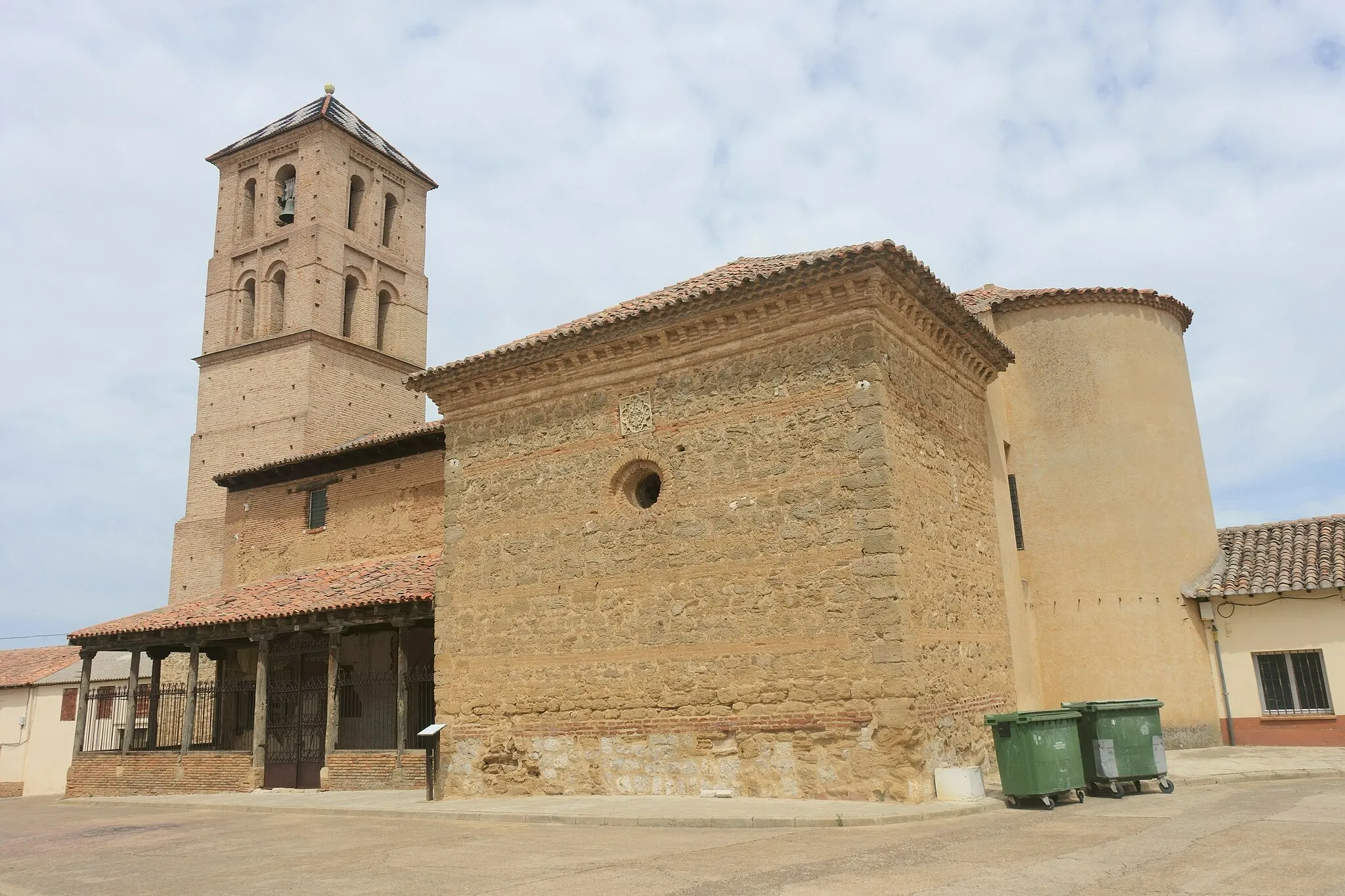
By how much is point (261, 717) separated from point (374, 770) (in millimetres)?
2655

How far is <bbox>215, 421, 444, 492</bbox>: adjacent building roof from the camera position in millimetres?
17344

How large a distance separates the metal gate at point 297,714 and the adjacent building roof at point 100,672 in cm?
742

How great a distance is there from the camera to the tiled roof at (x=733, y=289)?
977 centimetres

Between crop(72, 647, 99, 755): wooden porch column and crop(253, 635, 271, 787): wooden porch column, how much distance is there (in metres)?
4.33

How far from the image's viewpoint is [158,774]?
16312 mm

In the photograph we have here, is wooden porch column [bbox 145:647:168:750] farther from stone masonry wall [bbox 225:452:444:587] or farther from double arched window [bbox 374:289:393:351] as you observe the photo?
double arched window [bbox 374:289:393:351]

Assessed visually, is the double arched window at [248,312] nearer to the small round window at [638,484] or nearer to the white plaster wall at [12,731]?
the white plaster wall at [12,731]

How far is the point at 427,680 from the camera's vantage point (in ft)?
46.6

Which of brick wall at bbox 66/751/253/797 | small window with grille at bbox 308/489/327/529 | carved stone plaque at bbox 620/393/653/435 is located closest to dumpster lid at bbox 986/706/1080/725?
carved stone plaque at bbox 620/393/653/435

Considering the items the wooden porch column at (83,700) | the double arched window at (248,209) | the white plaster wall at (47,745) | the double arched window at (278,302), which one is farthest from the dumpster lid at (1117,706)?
the double arched window at (248,209)

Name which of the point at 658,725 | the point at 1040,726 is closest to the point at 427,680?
the point at 658,725

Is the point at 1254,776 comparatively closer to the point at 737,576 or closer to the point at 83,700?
the point at 737,576

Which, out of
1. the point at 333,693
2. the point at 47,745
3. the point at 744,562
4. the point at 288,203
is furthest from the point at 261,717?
the point at 288,203

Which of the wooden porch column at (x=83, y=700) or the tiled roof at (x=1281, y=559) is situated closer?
the tiled roof at (x=1281, y=559)
